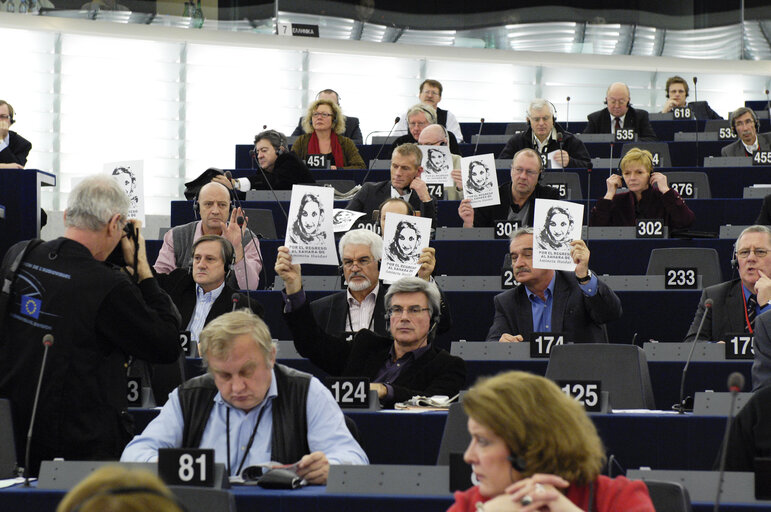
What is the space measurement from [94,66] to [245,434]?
8.43m

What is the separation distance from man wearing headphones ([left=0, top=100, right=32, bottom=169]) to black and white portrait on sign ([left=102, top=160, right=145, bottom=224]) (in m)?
3.41

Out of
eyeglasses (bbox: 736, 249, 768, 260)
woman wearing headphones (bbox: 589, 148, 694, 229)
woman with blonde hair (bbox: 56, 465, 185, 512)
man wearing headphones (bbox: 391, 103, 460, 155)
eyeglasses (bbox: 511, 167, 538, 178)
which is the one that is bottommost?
woman with blonde hair (bbox: 56, 465, 185, 512)

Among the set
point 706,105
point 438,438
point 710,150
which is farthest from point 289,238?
point 706,105

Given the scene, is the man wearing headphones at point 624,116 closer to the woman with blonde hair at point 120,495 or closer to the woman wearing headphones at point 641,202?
the woman wearing headphones at point 641,202

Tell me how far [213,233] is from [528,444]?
385cm

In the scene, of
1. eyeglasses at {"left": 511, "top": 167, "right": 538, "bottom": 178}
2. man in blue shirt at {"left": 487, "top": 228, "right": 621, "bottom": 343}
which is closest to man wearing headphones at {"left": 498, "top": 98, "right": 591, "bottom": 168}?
eyeglasses at {"left": 511, "top": 167, "right": 538, "bottom": 178}

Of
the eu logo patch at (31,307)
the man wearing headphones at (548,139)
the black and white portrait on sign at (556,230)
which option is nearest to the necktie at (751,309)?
the black and white portrait on sign at (556,230)

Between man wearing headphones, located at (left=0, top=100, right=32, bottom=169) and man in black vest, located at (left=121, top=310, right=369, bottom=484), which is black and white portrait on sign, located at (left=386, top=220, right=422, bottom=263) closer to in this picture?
man in black vest, located at (left=121, top=310, right=369, bottom=484)

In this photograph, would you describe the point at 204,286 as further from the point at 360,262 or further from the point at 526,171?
the point at 526,171

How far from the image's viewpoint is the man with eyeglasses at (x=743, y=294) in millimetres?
4715

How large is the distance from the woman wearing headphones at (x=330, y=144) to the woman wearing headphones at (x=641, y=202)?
244cm

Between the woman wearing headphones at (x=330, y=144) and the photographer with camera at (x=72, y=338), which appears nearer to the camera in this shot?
the photographer with camera at (x=72, y=338)

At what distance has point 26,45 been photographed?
35.1 feet

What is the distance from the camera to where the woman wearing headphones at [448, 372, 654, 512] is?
77.0 inches
